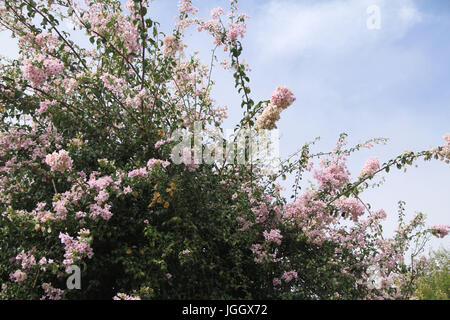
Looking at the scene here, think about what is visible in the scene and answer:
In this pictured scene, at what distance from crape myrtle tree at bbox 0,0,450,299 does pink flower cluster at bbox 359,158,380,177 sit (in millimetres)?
23

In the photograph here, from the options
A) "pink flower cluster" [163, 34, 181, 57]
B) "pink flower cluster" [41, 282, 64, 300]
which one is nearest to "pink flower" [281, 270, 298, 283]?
"pink flower cluster" [41, 282, 64, 300]

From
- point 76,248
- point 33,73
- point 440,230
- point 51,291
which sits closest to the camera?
point 76,248

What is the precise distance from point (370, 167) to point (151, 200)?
2.47 meters

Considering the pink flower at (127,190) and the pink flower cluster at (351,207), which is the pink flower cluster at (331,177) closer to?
the pink flower cluster at (351,207)

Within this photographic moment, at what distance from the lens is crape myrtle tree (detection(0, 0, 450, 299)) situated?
3.46 m

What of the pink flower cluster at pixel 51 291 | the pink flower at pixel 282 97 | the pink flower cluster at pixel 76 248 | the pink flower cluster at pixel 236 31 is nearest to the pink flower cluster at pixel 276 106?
the pink flower at pixel 282 97

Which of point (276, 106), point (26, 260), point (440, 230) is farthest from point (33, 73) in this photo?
point (440, 230)

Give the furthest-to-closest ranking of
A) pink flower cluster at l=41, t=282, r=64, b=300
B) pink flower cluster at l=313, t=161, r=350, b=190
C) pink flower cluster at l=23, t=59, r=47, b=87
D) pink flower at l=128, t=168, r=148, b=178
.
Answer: pink flower cluster at l=313, t=161, r=350, b=190 < pink flower cluster at l=23, t=59, r=47, b=87 < pink flower at l=128, t=168, r=148, b=178 < pink flower cluster at l=41, t=282, r=64, b=300

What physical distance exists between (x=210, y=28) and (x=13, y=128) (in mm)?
2548

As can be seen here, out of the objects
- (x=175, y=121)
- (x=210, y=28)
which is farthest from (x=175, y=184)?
(x=210, y=28)

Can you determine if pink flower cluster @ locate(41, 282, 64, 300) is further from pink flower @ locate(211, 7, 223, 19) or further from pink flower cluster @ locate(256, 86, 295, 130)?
pink flower @ locate(211, 7, 223, 19)

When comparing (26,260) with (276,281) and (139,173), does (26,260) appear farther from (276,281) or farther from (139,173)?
(276,281)

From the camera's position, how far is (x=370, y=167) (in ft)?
14.9

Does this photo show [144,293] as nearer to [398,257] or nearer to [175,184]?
[175,184]
